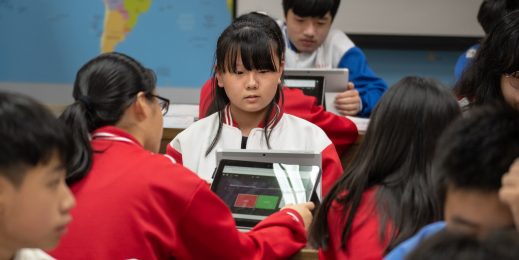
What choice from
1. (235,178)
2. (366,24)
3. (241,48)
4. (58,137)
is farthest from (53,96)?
(58,137)

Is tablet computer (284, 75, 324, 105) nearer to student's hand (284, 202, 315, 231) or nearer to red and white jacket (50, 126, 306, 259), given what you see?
student's hand (284, 202, 315, 231)

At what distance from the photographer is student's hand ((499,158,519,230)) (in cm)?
123

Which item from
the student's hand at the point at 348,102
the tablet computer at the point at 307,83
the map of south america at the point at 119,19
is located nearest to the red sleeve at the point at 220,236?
the tablet computer at the point at 307,83

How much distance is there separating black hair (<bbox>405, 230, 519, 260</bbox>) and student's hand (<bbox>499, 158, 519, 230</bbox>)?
13.7 inches

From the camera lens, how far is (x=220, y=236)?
5.88ft

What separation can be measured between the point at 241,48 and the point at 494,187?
1331 mm

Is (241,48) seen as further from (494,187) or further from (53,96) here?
(53,96)

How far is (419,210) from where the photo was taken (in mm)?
1688

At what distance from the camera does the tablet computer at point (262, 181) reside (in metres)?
2.08

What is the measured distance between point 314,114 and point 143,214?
1.22 metres

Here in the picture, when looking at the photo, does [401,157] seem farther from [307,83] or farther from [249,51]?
[307,83]

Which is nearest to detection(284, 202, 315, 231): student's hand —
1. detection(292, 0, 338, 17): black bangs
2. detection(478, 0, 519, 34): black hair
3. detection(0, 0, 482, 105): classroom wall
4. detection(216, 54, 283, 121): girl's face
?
detection(216, 54, 283, 121): girl's face

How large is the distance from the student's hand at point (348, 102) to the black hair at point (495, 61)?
2.36 ft

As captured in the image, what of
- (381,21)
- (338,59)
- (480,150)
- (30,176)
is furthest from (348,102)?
(30,176)
